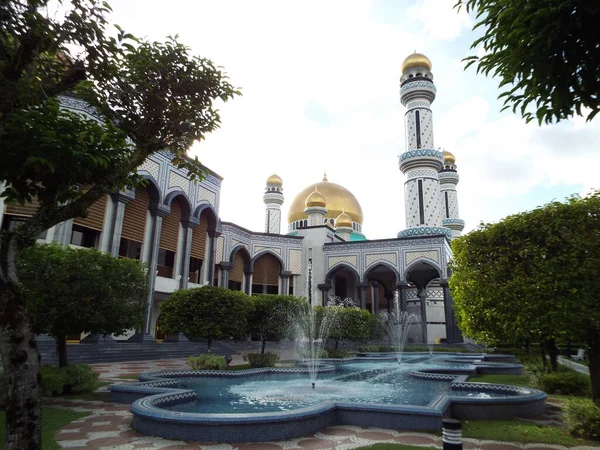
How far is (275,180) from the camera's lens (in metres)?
41.0

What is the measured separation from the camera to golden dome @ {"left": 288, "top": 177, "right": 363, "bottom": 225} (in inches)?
1599

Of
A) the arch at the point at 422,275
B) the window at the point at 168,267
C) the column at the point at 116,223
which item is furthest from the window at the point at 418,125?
the column at the point at 116,223

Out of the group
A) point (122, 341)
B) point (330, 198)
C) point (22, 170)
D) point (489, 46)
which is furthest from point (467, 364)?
point (330, 198)

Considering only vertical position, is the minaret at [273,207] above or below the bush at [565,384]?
above

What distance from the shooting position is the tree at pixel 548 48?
3295mm

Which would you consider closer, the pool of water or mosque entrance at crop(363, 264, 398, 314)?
the pool of water

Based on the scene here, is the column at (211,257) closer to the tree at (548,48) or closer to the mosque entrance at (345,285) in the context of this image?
the mosque entrance at (345,285)

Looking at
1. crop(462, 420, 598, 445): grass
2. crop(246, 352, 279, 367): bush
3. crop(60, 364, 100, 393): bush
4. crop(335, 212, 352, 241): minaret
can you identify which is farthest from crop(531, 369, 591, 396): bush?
crop(335, 212, 352, 241): minaret

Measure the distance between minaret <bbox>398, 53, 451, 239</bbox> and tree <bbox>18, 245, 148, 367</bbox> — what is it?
24.6 meters

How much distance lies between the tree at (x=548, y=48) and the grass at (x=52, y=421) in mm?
6040

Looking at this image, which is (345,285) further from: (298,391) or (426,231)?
(298,391)

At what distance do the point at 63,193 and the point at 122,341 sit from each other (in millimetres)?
13020

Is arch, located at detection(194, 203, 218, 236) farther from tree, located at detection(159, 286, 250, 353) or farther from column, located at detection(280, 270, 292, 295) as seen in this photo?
tree, located at detection(159, 286, 250, 353)

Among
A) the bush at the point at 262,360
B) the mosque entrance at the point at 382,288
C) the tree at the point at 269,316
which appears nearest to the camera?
the bush at the point at 262,360
